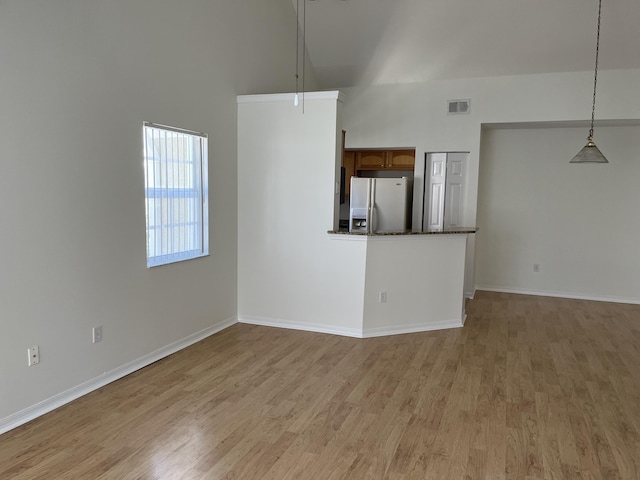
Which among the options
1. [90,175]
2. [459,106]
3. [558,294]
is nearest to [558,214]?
[558,294]

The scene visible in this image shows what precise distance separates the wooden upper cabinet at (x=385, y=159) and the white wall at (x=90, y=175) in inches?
119

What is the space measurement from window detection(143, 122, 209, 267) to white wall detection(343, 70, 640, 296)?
3020 millimetres

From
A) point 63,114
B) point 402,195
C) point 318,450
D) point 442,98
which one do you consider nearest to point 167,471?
point 318,450

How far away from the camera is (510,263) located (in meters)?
6.81

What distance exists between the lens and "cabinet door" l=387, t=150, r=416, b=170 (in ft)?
22.4

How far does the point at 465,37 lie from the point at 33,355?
5.18 meters

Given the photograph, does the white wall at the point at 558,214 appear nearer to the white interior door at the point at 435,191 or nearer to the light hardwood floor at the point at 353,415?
the white interior door at the point at 435,191

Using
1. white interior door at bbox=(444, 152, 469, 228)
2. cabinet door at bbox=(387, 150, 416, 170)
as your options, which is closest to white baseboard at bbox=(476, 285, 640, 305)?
white interior door at bbox=(444, 152, 469, 228)

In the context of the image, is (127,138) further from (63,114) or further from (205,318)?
(205,318)

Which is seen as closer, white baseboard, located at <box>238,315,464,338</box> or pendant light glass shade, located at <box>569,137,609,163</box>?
pendant light glass shade, located at <box>569,137,609,163</box>

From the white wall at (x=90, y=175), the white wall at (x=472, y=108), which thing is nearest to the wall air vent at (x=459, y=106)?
the white wall at (x=472, y=108)

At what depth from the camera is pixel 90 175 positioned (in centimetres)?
305

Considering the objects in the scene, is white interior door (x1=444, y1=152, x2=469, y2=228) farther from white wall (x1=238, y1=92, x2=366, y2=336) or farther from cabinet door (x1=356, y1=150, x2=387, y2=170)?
white wall (x1=238, y1=92, x2=366, y2=336)

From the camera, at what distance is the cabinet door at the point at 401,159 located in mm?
6814
